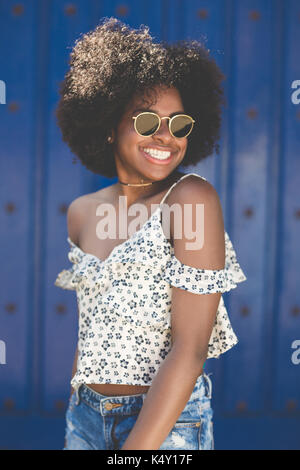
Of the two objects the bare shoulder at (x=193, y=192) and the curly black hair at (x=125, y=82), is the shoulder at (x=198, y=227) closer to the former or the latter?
the bare shoulder at (x=193, y=192)

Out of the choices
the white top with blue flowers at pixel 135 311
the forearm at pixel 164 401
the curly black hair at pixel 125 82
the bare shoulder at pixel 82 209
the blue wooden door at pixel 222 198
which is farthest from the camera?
the blue wooden door at pixel 222 198

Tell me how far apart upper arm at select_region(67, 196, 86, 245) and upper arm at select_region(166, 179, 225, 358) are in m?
0.54

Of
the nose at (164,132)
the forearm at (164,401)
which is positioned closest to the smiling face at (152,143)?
the nose at (164,132)

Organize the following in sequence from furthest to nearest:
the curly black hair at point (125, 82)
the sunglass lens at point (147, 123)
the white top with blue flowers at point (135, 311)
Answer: the curly black hair at point (125, 82) < the sunglass lens at point (147, 123) < the white top with blue flowers at point (135, 311)

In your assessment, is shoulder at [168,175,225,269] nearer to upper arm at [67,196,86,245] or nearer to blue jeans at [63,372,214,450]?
blue jeans at [63,372,214,450]

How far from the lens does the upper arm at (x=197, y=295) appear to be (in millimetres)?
1066

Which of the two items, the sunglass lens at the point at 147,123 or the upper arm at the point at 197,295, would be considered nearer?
the upper arm at the point at 197,295

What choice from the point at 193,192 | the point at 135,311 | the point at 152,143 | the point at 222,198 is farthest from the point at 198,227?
the point at 222,198

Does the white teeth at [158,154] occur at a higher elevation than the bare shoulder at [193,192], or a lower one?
higher

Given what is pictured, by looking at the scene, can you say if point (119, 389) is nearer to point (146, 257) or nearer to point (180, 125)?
point (146, 257)

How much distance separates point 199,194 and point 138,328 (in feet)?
1.08

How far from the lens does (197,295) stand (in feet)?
3.50

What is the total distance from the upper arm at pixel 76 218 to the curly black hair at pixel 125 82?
0.58 ft
